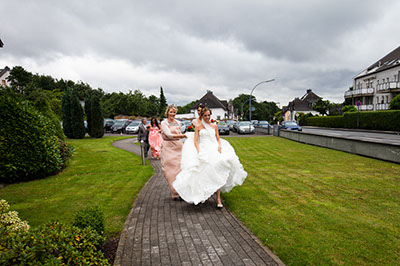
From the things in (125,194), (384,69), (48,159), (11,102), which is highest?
(384,69)

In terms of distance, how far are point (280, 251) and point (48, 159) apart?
7.97 m

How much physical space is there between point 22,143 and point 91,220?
5657mm

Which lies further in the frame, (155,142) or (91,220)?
(155,142)

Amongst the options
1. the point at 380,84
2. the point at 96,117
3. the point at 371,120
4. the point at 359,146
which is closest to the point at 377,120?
the point at 371,120

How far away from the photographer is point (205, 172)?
5363 millimetres

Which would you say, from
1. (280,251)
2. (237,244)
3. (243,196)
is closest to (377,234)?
(280,251)

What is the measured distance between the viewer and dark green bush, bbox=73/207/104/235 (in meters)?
3.76

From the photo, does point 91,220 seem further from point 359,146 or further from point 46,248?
point 359,146

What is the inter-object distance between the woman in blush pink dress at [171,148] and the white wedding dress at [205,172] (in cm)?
65

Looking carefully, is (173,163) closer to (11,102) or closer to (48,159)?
(48,159)

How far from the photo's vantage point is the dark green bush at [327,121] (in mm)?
43312

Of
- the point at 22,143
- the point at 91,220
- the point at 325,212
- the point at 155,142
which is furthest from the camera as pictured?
Result: the point at 155,142

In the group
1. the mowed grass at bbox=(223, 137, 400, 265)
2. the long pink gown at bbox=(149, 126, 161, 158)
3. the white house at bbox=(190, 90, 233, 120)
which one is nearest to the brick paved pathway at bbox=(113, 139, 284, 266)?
the mowed grass at bbox=(223, 137, 400, 265)

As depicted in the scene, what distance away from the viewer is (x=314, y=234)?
13.7ft
